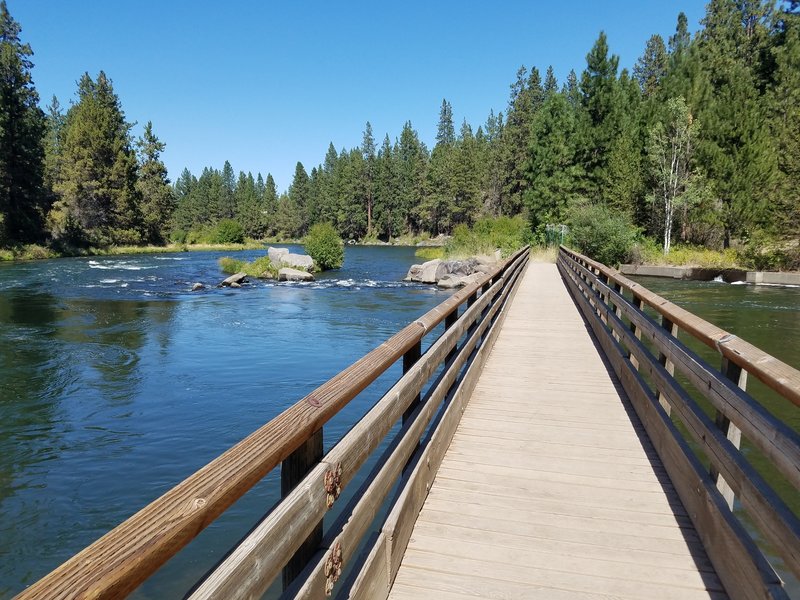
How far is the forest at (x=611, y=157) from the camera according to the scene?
109 feet

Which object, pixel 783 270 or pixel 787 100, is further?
pixel 787 100

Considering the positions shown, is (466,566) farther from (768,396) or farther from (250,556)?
(768,396)

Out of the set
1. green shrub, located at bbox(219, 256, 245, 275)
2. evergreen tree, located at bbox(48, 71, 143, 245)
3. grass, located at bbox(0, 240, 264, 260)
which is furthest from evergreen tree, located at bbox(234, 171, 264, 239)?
green shrub, located at bbox(219, 256, 245, 275)

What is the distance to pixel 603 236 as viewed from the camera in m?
34.1

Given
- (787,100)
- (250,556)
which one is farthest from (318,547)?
(787,100)

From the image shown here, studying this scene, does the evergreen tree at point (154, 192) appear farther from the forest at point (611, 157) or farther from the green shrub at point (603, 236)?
the green shrub at point (603, 236)

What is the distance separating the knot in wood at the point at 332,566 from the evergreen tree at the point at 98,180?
54115mm

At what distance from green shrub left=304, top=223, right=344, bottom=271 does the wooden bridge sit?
31983 mm

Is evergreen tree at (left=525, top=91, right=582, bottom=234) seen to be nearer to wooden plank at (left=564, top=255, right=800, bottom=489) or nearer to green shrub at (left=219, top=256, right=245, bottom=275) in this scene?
green shrub at (left=219, top=256, right=245, bottom=275)

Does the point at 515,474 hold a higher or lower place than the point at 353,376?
lower

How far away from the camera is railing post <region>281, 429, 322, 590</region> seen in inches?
76.3

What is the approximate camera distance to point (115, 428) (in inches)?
320

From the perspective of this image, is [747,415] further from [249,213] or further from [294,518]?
[249,213]

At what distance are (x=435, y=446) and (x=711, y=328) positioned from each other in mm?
1956
